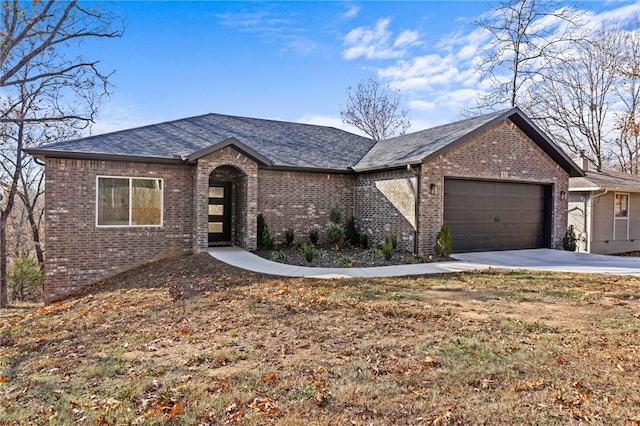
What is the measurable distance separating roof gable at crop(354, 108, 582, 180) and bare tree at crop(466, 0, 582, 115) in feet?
37.2

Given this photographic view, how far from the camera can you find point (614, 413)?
3139 mm

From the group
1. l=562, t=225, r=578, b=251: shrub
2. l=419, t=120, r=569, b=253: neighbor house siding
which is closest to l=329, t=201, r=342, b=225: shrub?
l=419, t=120, r=569, b=253: neighbor house siding

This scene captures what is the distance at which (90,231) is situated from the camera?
10781mm

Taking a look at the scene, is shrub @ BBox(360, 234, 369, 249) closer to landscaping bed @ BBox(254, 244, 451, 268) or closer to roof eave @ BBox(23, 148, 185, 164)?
landscaping bed @ BBox(254, 244, 451, 268)

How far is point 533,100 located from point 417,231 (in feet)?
65.0

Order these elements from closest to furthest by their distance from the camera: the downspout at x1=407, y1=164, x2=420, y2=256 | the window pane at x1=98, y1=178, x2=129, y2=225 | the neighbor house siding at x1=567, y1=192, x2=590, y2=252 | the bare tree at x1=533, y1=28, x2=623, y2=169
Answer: the window pane at x1=98, y1=178, x2=129, y2=225 < the downspout at x1=407, y1=164, x2=420, y2=256 < the neighbor house siding at x1=567, y1=192, x2=590, y2=252 < the bare tree at x1=533, y1=28, x2=623, y2=169

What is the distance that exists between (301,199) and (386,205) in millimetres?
2905

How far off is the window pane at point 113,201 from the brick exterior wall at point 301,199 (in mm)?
3960

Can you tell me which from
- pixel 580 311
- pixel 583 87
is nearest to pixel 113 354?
pixel 580 311

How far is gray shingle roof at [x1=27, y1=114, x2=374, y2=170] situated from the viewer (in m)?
11.1

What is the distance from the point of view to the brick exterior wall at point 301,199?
13.0m

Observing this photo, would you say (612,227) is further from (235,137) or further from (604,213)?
(235,137)

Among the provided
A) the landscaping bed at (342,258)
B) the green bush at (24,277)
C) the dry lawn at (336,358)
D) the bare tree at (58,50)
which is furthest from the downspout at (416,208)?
the green bush at (24,277)

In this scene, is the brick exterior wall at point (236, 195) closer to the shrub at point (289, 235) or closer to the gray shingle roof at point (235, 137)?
the gray shingle roof at point (235, 137)
